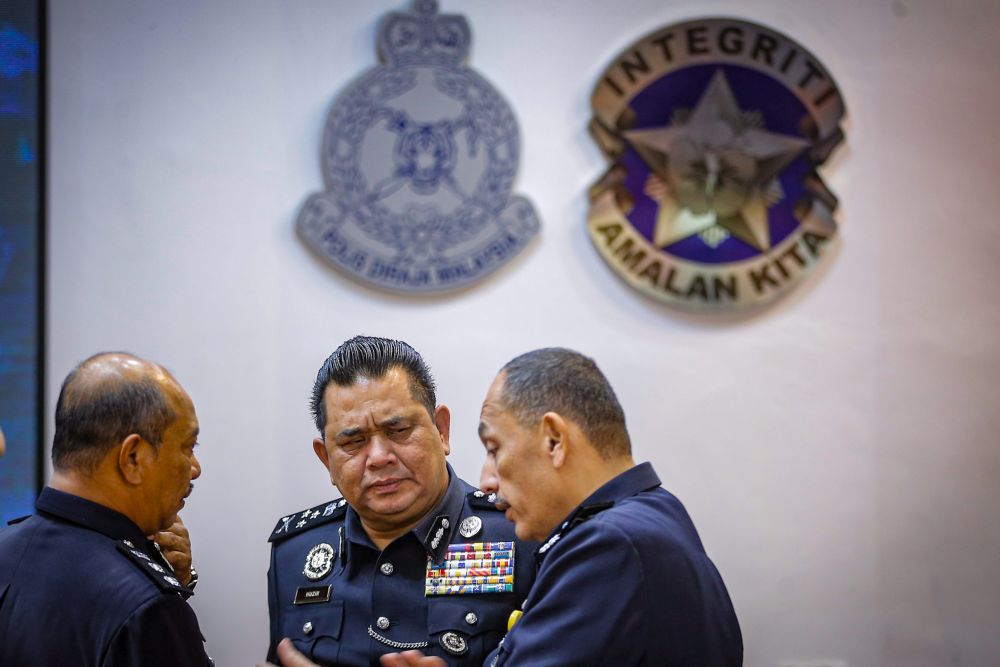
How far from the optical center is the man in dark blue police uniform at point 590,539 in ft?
5.15

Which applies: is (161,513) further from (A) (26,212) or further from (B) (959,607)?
(B) (959,607)

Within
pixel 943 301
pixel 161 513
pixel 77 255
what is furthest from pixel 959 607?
pixel 77 255

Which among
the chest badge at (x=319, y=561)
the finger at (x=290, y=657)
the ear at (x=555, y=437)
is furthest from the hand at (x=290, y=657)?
the ear at (x=555, y=437)

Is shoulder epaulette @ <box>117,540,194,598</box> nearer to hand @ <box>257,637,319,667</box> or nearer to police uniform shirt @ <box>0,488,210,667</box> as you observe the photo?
police uniform shirt @ <box>0,488,210,667</box>

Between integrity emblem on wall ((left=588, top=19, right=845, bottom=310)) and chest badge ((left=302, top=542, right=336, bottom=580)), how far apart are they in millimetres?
1434

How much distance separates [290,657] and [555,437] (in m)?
→ 0.79

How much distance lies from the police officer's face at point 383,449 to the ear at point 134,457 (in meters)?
0.48

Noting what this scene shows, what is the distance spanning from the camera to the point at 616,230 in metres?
3.25

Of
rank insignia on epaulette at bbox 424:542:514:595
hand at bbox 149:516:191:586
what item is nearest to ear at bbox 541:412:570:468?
rank insignia on epaulette at bbox 424:542:514:595

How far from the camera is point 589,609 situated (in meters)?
1.58

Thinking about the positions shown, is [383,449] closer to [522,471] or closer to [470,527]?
[470,527]

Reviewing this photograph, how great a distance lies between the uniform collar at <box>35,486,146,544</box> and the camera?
1.73m

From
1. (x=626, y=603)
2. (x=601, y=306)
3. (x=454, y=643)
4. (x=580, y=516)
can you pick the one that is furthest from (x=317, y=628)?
(x=601, y=306)

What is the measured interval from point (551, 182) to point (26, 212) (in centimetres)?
159
